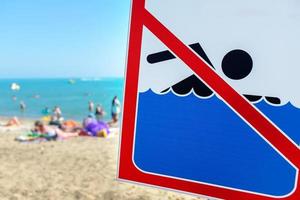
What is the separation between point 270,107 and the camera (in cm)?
79

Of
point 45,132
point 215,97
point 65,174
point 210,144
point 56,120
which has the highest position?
point 215,97

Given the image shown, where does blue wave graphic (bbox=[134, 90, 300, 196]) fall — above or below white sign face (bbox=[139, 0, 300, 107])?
below

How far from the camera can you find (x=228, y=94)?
0.82 meters

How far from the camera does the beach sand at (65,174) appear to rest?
396 cm

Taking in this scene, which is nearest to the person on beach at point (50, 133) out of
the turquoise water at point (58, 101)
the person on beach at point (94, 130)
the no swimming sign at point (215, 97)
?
the person on beach at point (94, 130)

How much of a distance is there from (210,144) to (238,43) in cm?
28

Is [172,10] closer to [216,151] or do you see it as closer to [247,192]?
[216,151]

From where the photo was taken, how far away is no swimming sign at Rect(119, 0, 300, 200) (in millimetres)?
781

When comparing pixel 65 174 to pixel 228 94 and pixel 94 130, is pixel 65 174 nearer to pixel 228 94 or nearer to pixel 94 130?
pixel 94 130

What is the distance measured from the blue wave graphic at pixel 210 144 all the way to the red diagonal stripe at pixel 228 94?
2cm

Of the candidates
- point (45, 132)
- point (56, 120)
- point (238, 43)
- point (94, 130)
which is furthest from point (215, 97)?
point (56, 120)

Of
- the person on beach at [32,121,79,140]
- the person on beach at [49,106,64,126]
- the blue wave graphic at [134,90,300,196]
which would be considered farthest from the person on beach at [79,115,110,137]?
the blue wave graphic at [134,90,300,196]

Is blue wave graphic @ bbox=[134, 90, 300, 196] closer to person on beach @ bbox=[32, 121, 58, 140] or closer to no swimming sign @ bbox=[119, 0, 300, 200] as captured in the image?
no swimming sign @ bbox=[119, 0, 300, 200]

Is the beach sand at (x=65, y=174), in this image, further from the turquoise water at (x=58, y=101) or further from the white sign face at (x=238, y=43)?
the white sign face at (x=238, y=43)
